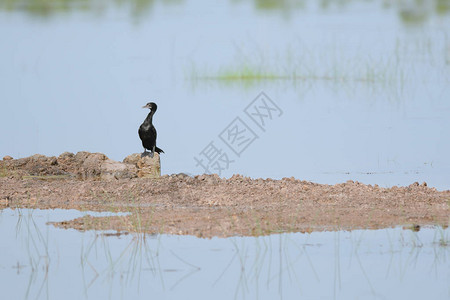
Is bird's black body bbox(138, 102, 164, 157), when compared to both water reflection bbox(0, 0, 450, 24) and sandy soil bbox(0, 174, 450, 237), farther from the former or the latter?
water reflection bbox(0, 0, 450, 24)

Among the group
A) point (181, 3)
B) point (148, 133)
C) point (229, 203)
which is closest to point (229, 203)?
point (229, 203)

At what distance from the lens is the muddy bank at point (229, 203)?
869 cm

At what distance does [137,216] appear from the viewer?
357 inches

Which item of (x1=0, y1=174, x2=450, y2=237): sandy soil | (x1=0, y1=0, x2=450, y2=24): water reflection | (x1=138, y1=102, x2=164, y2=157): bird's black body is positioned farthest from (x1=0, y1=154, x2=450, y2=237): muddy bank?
(x1=0, y1=0, x2=450, y2=24): water reflection

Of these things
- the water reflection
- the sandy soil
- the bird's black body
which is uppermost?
the water reflection

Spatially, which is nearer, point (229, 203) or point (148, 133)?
point (229, 203)

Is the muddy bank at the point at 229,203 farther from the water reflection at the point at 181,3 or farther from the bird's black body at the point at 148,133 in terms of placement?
the water reflection at the point at 181,3

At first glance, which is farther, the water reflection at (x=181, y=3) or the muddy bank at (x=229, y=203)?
the water reflection at (x=181, y=3)

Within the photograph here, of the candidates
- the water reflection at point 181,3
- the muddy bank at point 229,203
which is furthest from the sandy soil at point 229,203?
the water reflection at point 181,3

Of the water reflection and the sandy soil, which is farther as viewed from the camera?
the water reflection

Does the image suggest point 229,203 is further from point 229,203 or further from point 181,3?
point 181,3

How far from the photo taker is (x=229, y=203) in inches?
385

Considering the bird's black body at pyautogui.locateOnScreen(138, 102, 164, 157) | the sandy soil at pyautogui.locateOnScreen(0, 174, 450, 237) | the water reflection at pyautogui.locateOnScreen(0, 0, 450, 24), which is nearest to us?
the sandy soil at pyautogui.locateOnScreen(0, 174, 450, 237)

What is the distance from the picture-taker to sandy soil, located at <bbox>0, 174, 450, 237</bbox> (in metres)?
8.68
